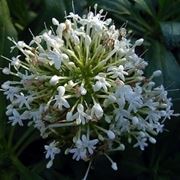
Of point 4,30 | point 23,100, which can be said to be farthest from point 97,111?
point 4,30

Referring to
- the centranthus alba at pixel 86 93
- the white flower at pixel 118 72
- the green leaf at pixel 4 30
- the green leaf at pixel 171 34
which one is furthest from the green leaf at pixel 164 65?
the green leaf at pixel 4 30

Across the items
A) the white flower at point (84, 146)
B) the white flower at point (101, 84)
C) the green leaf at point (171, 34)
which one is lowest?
the white flower at point (84, 146)

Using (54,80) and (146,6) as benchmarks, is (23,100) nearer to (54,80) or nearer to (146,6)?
(54,80)

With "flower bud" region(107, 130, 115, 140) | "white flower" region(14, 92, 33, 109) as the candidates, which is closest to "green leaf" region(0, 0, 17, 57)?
"white flower" region(14, 92, 33, 109)

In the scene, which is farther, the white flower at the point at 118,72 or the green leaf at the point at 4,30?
the green leaf at the point at 4,30

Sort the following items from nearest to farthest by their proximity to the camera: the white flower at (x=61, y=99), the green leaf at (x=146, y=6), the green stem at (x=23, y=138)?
1. the white flower at (x=61, y=99)
2. the green stem at (x=23, y=138)
3. the green leaf at (x=146, y=6)

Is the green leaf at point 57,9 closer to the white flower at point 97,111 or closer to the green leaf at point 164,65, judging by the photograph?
the green leaf at point 164,65
